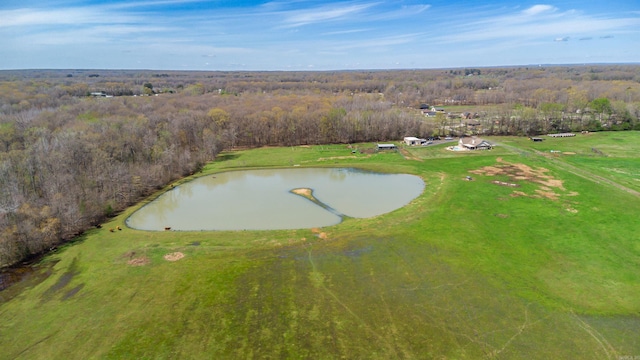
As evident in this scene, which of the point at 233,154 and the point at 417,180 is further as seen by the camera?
the point at 233,154

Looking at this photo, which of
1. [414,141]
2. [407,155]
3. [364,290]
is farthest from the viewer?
[414,141]

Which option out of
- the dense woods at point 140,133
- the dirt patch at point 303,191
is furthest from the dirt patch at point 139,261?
the dirt patch at point 303,191

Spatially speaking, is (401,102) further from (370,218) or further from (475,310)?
(475,310)

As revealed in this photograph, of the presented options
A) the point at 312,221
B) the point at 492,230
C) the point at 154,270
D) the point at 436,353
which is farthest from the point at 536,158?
the point at 154,270

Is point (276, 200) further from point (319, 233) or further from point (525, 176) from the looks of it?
point (525, 176)

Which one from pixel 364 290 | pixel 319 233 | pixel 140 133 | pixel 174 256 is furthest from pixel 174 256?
pixel 140 133

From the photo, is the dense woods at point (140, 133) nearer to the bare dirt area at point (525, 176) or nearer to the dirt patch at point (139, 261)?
the dirt patch at point (139, 261)
